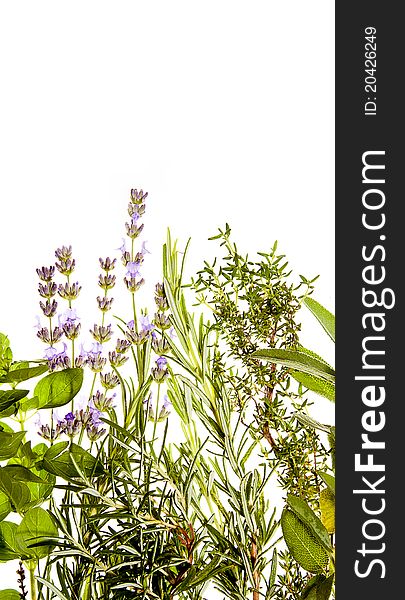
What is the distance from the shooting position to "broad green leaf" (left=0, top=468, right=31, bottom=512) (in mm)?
623

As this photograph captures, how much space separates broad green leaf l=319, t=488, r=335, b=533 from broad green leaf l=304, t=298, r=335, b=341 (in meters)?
0.11

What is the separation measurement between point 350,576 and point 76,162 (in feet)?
1.90

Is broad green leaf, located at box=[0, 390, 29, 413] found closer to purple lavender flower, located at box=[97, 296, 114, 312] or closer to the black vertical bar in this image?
purple lavender flower, located at box=[97, 296, 114, 312]

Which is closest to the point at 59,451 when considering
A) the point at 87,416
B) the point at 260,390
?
the point at 87,416

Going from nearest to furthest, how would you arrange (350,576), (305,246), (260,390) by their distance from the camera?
1. (350,576)
2. (260,390)
3. (305,246)

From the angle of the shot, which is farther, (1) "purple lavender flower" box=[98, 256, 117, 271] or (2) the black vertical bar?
(1) "purple lavender flower" box=[98, 256, 117, 271]

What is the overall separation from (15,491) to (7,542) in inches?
2.7

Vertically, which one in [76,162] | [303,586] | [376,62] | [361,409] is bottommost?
[303,586]

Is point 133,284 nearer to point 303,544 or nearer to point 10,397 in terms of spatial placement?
point 10,397

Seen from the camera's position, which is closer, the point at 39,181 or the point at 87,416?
the point at 87,416

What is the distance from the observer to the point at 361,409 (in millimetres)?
599

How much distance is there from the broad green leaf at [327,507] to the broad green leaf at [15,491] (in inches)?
8.4

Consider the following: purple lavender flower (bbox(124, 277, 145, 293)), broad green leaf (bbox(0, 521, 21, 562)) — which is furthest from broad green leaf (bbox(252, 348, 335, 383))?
broad green leaf (bbox(0, 521, 21, 562))

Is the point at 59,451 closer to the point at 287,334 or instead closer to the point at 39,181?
the point at 287,334
